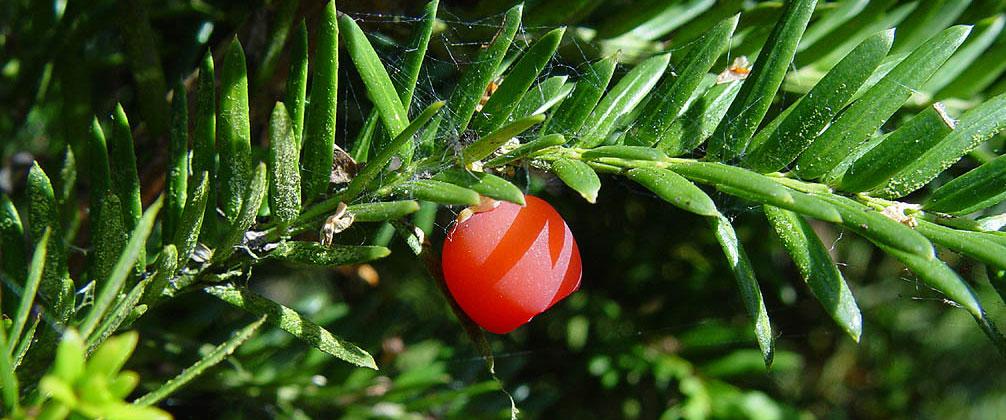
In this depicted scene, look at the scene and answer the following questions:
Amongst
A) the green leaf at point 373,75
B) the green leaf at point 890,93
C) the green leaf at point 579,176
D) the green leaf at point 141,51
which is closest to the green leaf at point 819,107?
the green leaf at point 890,93

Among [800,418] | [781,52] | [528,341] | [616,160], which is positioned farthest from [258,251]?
[800,418]

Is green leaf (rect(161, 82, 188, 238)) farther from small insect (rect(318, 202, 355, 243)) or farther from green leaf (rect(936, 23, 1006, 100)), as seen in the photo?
green leaf (rect(936, 23, 1006, 100))

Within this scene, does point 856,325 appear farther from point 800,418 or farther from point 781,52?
point 800,418

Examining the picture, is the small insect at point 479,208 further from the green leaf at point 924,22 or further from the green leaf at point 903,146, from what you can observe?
the green leaf at point 924,22

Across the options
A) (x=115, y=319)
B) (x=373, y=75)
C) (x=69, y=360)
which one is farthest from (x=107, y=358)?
(x=373, y=75)

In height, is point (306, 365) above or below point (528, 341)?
above

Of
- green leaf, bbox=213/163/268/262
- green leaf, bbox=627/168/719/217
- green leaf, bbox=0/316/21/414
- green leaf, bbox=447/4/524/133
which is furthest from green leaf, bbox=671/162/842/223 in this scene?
green leaf, bbox=0/316/21/414
